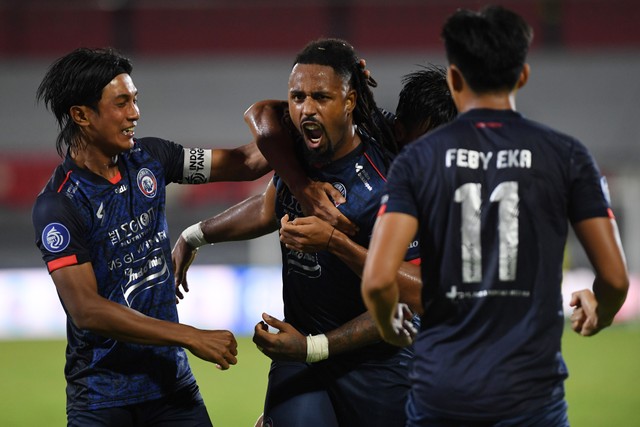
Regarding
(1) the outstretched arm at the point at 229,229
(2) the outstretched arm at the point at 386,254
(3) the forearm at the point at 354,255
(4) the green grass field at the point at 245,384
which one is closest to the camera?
(2) the outstretched arm at the point at 386,254

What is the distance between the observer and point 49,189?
4.13m

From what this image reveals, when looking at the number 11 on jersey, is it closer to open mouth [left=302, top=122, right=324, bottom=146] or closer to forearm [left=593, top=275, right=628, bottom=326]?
forearm [left=593, top=275, right=628, bottom=326]

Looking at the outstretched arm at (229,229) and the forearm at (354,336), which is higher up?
the outstretched arm at (229,229)

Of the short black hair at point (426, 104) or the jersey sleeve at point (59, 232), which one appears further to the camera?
the short black hair at point (426, 104)

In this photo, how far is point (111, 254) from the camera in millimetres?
4180

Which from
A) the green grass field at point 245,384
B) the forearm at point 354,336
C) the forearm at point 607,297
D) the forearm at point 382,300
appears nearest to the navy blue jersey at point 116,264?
the forearm at point 354,336

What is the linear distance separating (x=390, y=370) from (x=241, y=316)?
9.40 meters

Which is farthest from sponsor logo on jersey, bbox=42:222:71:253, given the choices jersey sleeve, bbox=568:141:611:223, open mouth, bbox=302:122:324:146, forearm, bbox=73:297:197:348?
jersey sleeve, bbox=568:141:611:223

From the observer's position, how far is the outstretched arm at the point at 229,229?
5.03 m

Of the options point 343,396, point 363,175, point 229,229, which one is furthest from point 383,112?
point 343,396

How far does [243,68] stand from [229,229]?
14623 millimetres

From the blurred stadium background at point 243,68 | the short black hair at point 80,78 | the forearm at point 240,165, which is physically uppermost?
the blurred stadium background at point 243,68

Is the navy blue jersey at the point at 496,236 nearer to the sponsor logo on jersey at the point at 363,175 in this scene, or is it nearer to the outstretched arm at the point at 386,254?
the outstretched arm at the point at 386,254

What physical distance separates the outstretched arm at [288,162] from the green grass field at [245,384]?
4110 mm
